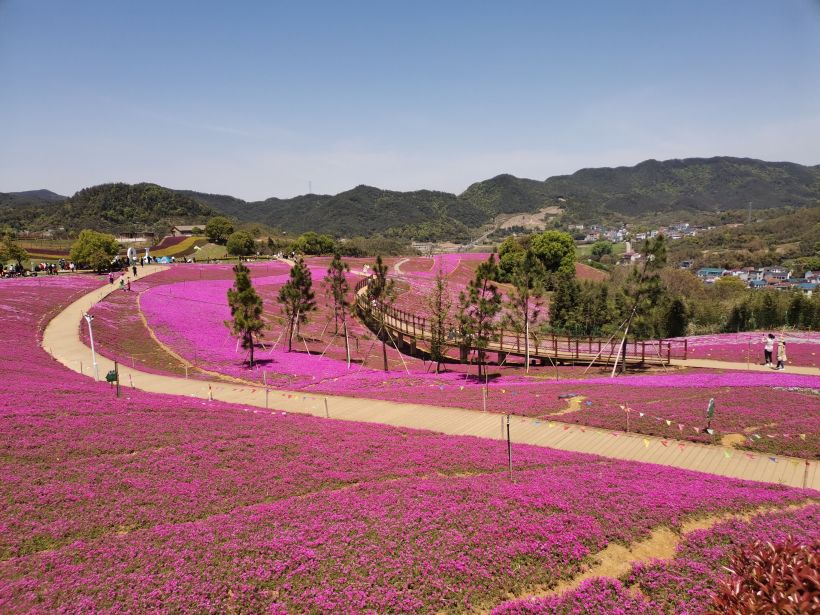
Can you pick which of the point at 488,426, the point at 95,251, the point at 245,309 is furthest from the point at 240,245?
the point at 488,426

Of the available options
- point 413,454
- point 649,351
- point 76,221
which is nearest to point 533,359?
point 649,351

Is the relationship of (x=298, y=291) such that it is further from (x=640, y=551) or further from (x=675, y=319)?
(x=675, y=319)

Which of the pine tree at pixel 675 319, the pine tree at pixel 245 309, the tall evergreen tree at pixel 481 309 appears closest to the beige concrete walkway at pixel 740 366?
the tall evergreen tree at pixel 481 309

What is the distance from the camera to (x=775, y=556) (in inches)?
241

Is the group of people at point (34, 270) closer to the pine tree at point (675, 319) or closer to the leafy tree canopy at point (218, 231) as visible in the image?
the leafy tree canopy at point (218, 231)

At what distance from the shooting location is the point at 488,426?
20.3m

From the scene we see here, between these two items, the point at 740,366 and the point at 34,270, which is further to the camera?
the point at 34,270

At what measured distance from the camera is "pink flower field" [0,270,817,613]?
852 cm

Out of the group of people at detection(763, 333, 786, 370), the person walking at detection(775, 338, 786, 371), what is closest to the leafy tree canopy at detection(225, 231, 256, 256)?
the group of people at detection(763, 333, 786, 370)

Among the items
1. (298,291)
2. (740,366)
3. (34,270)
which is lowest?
(740,366)

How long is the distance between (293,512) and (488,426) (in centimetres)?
1101

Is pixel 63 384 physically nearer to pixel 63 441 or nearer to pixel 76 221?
pixel 63 441

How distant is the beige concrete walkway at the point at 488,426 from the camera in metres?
15.6

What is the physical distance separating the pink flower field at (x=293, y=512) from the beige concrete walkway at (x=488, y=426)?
2.14m
